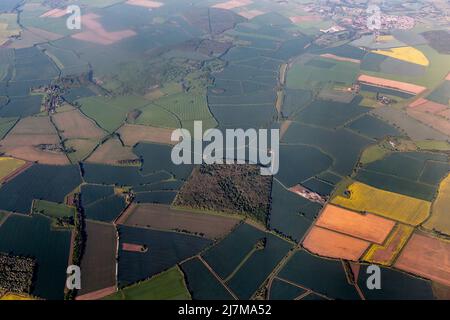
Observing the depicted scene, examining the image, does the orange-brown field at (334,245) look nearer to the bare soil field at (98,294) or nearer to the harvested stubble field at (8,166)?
the bare soil field at (98,294)

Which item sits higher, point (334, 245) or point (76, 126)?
point (76, 126)

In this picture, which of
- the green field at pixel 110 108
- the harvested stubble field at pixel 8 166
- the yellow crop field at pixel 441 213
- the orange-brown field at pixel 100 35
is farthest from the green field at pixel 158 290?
the orange-brown field at pixel 100 35

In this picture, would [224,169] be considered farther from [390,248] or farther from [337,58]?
[337,58]

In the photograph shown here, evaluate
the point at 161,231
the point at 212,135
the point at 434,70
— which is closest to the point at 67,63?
the point at 212,135

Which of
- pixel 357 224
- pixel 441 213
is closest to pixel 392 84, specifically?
pixel 441 213

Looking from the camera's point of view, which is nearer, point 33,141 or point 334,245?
point 334,245

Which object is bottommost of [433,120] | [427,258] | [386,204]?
[427,258]
